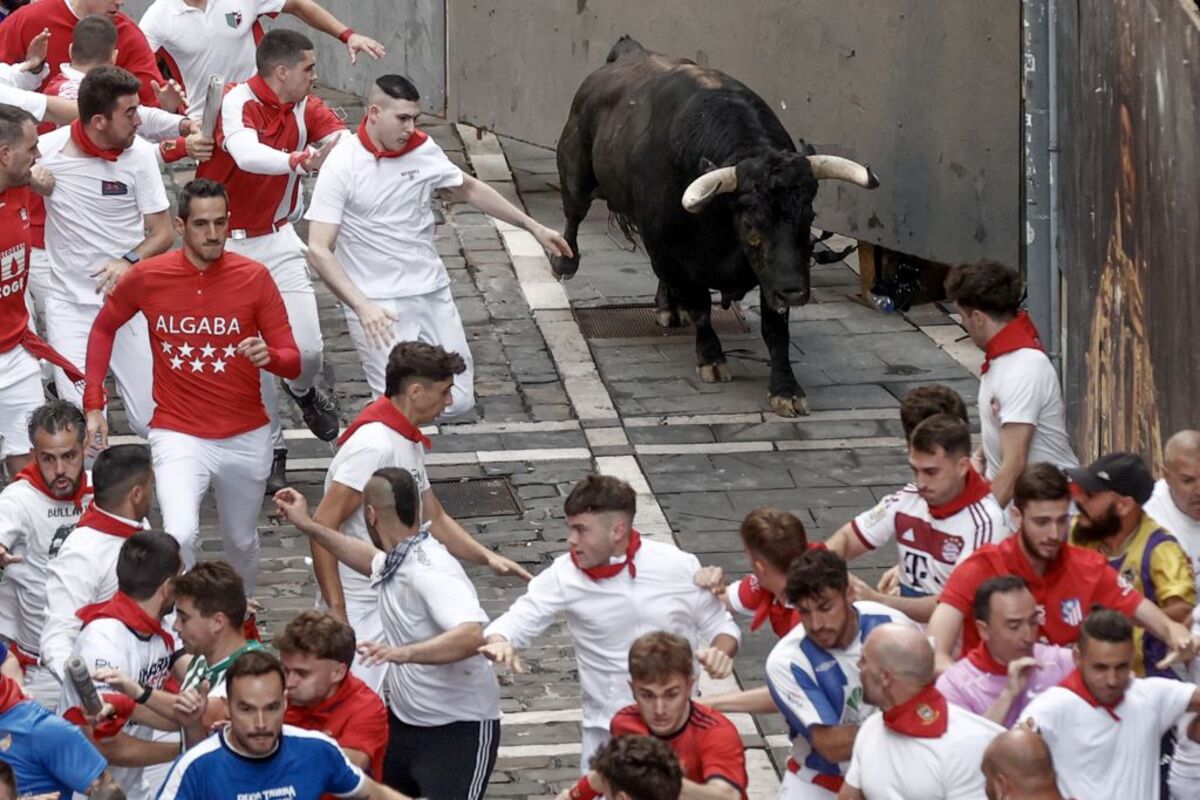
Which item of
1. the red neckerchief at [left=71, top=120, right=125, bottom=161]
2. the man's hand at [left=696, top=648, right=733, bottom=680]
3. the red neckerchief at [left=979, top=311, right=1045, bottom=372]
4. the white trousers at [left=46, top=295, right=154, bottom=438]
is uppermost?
the red neckerchief at [left=979, top=311, right=1045, bottom=372]

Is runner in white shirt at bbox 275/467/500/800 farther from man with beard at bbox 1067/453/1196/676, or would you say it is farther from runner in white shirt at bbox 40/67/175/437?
runner in white shirt at bbox 40/67/175/437

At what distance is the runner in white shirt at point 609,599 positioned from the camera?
838cm

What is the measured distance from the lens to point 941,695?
7414 mm

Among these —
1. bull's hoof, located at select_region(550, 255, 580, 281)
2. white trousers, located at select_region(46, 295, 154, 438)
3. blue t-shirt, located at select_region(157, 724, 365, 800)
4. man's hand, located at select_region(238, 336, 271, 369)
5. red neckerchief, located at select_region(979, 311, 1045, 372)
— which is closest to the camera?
blue t-shirt, located at select_region(157, 724, 365, 800)

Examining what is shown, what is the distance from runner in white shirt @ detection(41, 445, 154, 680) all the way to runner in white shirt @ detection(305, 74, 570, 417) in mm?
2995

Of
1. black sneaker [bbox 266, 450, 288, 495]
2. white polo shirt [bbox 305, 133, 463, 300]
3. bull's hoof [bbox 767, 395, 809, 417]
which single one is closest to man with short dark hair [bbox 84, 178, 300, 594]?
white polo shirt [bbox 305, 133, 463, 300]

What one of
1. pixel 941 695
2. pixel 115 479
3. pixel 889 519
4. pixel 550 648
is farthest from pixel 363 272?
pixel 941 695

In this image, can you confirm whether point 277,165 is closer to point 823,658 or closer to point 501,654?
point 501,654

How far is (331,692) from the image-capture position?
7.82 metres

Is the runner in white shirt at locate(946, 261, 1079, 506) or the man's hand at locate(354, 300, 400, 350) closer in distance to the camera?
the runner in white shirt at locate(946, 261, 1079, 506)

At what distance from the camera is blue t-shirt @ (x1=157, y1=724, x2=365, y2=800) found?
723cm

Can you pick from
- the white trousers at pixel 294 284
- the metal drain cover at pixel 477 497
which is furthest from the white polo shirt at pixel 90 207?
the metal drain cover at pixel 477 497

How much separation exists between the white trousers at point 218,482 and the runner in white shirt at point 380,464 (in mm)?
1037

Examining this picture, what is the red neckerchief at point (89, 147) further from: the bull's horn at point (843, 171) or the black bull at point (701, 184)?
the bull's horn at point (843, 171)
